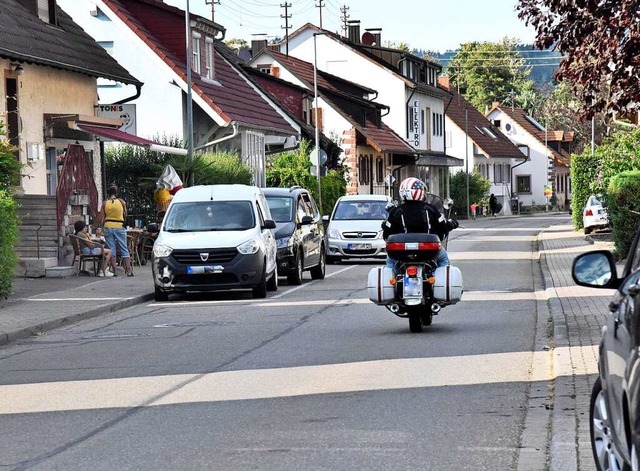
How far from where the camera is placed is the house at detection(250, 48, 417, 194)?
68.1 meters

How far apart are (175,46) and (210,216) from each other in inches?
860

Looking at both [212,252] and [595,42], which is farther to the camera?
[212,252]

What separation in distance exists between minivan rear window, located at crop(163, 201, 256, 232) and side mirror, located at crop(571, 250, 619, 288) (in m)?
16.5

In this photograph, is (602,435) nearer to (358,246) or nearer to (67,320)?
(67,320)

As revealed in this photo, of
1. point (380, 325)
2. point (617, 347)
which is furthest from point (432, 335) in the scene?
point (617, 347)

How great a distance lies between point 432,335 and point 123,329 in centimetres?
423

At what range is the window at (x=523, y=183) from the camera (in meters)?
122

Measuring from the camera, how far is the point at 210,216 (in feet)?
77.8

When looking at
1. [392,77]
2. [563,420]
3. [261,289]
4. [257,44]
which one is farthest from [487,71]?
[563,420]

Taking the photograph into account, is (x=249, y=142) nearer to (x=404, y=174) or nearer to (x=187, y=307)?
(x=187, y=307)

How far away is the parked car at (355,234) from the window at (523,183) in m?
87.9

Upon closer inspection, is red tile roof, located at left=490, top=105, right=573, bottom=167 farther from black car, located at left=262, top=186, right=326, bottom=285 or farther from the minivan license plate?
the minivan license plate

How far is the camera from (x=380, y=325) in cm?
1727

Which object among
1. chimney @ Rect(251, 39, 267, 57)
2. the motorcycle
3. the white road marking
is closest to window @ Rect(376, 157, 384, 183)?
chimney @ Rect(251, 39, 267, 57)
